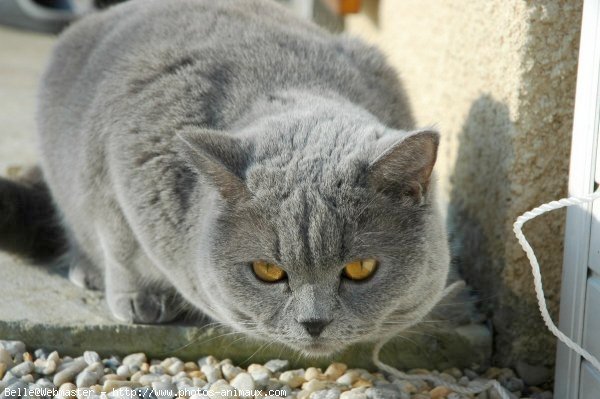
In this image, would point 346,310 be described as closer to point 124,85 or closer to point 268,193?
point 268,193

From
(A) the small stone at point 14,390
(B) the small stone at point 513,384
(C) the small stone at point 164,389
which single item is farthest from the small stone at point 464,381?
(A) the small stone at point 14,390

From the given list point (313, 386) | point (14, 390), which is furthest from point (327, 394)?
point (14, 390)

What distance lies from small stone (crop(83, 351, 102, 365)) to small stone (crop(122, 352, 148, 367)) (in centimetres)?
8

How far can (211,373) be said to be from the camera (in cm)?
225

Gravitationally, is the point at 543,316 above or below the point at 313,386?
above

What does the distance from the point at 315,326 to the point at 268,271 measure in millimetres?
180

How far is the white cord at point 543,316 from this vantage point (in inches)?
73.2

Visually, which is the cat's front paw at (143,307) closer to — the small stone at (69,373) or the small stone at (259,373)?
the small stone at (69,373)

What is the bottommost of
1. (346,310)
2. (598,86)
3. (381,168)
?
(346,310)

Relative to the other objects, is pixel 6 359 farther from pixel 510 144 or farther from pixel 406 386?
pixel 510 144

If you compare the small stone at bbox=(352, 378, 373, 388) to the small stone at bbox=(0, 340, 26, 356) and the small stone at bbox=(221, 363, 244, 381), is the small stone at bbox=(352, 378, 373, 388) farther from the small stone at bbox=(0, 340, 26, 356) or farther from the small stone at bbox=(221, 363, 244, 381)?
the small stone at bbox=(0, 340, 26, 356)

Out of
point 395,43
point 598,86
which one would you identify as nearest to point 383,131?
point 598,86

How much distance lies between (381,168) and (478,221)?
863 mm

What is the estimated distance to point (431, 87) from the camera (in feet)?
10.3
